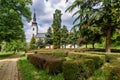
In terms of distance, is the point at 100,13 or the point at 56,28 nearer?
the point at 100,13

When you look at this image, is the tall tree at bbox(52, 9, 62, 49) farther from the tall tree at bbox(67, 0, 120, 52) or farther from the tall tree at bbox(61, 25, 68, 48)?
the tall tree at bbox(67, 0, 120, 52)

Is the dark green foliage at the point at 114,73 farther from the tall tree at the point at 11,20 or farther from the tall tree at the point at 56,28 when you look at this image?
the tall tree at the point at 56,28

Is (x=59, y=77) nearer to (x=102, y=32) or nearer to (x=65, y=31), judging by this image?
(x=102, y=32)

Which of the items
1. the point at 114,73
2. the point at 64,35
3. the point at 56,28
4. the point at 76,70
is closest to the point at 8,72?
the point at 76,70

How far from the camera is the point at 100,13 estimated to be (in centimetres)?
2797

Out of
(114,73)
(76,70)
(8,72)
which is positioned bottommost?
(8,72)

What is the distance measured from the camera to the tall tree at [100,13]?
27.3 m

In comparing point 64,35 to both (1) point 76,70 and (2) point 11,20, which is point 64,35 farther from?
(1) point 76,70

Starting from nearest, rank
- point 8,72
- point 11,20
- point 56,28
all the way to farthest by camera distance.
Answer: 1. point 8,72
2. point 11,20
3. point 56,28

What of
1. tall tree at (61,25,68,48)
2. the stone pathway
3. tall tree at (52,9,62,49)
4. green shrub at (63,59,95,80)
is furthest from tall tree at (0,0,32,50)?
tall tree at (61,25,68,48)

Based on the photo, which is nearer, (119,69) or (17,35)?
(119,69)

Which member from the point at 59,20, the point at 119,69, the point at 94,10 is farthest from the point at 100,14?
the point at 59,20

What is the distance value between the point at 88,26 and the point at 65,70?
19.2m

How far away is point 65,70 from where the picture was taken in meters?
9.45
